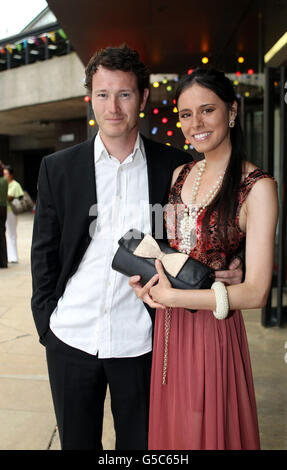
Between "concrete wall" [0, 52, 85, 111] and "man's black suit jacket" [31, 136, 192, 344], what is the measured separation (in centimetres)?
1140

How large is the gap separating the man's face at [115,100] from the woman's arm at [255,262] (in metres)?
0.57

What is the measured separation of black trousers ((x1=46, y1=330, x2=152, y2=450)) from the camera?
1.68 m

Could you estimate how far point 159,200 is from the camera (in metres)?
1.66

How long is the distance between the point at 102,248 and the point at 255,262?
2.01 ft

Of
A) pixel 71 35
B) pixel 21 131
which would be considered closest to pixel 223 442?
pixel 71 35

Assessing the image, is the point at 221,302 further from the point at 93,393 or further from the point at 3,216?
the point at 3,216

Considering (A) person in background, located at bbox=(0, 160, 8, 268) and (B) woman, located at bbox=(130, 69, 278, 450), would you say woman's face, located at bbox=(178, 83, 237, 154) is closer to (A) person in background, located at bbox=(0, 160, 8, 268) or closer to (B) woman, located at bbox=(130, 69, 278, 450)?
(B) woman, located at bbox=(130, 69, 278, 450)

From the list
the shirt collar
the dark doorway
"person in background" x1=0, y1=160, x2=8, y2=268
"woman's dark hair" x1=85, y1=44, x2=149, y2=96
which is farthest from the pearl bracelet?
the dark doorway

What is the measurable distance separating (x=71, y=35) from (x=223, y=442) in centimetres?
471

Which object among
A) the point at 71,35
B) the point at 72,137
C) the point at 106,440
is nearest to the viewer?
the point at 106,440

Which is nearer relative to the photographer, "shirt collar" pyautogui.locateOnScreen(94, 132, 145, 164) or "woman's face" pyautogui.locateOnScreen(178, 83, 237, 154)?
"woman's face" pyautogui.locateOnScreen(178, 83, 237, 154)

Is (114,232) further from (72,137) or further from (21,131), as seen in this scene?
(21,131)

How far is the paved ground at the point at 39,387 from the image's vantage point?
264 centimetres
